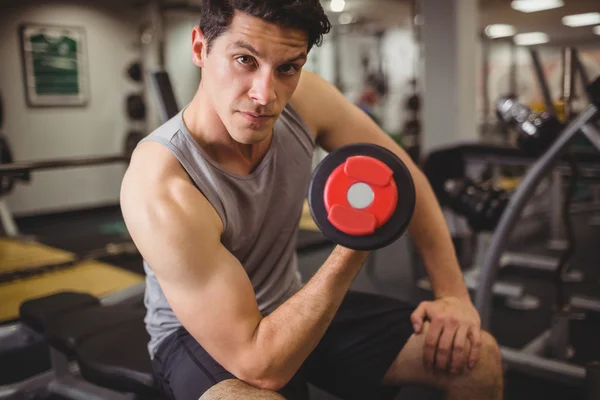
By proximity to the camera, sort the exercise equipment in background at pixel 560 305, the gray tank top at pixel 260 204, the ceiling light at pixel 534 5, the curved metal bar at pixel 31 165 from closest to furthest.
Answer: the gray tank top at pixel 260 204 < the exercise equipment in background at pixel 560 305 < the curved metal bar at pixel 31 165 < the ceiling light at pixel 534 5

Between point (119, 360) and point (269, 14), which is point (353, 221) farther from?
point (119, 360)

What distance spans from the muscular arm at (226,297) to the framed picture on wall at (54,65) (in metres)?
5.12

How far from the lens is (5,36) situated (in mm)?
5039

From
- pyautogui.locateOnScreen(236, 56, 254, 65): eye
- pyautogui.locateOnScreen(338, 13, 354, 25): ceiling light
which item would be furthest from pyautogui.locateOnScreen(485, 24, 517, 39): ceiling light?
pyautogui.locateOnScreen(236, 56, 254, 65): eye

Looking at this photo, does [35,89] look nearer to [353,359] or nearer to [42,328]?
[42,328]

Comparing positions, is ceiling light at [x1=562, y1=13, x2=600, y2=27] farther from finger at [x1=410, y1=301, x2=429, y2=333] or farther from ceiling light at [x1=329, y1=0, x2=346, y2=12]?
finger at [x1=410, y1=301, x2=429, y2=333]

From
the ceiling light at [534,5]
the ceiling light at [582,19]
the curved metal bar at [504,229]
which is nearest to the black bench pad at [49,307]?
the curved metal bar at [504,229]

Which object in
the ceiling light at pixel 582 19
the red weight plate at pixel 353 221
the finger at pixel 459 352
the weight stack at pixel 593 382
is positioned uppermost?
the ceiling light at pixel 582 19

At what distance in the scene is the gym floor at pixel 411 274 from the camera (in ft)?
6.05

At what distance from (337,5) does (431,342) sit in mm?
7046

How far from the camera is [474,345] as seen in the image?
996mm

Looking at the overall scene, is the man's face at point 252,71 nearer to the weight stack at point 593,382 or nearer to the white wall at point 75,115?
the weight stack at point 593,382

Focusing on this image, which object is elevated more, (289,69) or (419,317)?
(289,69)

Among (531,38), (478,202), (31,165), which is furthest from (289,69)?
(531,38)
